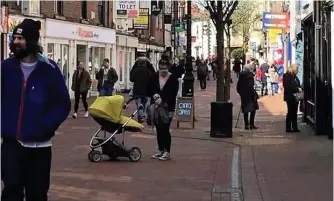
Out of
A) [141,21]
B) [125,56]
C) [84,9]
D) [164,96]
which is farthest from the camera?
[125,56]

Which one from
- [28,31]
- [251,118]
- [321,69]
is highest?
[321,69]

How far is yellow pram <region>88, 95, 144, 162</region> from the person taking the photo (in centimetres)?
1100

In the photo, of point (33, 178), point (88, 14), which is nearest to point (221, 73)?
point (33, 178)

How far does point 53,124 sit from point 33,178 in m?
0.46

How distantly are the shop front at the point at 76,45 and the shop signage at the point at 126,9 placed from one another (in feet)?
4.59

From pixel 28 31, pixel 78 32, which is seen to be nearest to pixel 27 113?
pixel 28 31

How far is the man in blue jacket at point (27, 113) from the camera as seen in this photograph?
17.0ft

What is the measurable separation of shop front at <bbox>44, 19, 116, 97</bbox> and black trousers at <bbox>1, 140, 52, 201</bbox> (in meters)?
22.1

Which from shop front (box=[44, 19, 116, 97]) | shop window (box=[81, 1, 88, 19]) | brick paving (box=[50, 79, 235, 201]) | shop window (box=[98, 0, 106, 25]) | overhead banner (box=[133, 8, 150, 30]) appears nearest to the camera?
brick paving (box=[50, 79, 235, 201])

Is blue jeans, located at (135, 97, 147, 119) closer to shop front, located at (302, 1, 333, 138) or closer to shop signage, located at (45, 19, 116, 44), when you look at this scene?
shop front, located at (302, 1, 333, 138)

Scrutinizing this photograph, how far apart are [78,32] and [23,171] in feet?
86.1

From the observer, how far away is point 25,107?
5.19 m

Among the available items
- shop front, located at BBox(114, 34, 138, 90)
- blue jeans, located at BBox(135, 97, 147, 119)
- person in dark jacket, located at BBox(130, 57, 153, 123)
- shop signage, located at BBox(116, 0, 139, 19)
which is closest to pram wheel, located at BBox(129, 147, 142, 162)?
person in dark jacket, located at BBox(130, 57, 153, 123)

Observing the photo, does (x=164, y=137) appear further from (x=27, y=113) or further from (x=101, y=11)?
(x=101, y=11)
